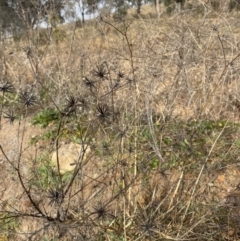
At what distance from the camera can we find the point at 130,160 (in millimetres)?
2863

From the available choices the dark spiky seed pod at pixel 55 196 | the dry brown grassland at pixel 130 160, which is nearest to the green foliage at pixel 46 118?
the dry brown grassland at pixel 130 160

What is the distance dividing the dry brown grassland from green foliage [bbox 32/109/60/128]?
0.04 ft

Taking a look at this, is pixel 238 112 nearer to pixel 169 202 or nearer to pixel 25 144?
pixel 169 202

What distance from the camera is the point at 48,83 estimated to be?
16.9ft

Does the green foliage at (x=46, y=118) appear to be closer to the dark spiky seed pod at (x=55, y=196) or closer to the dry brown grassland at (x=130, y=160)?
the dry brown grassland at (x=130, y=160)

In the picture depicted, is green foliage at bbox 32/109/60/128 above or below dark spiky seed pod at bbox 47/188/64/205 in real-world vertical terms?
below

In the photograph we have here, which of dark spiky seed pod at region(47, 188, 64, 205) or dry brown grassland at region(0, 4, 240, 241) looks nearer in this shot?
dark spiky seed pod at region(47, 188, 64, 205)

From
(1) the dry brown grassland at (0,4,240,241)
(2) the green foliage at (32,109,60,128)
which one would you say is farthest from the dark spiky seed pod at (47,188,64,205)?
(2) the green foliage at (32,109,60,128)

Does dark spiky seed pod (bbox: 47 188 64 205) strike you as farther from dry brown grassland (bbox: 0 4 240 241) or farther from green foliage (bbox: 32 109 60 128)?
green foliage (bbox: 32 109 60 128)

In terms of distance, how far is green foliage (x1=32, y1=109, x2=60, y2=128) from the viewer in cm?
435

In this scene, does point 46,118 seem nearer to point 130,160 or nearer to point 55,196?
point 130,160

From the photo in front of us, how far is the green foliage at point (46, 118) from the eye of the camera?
435 cm

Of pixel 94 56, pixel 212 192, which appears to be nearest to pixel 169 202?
pixel 212 192

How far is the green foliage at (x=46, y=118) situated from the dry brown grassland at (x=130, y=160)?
1cm
